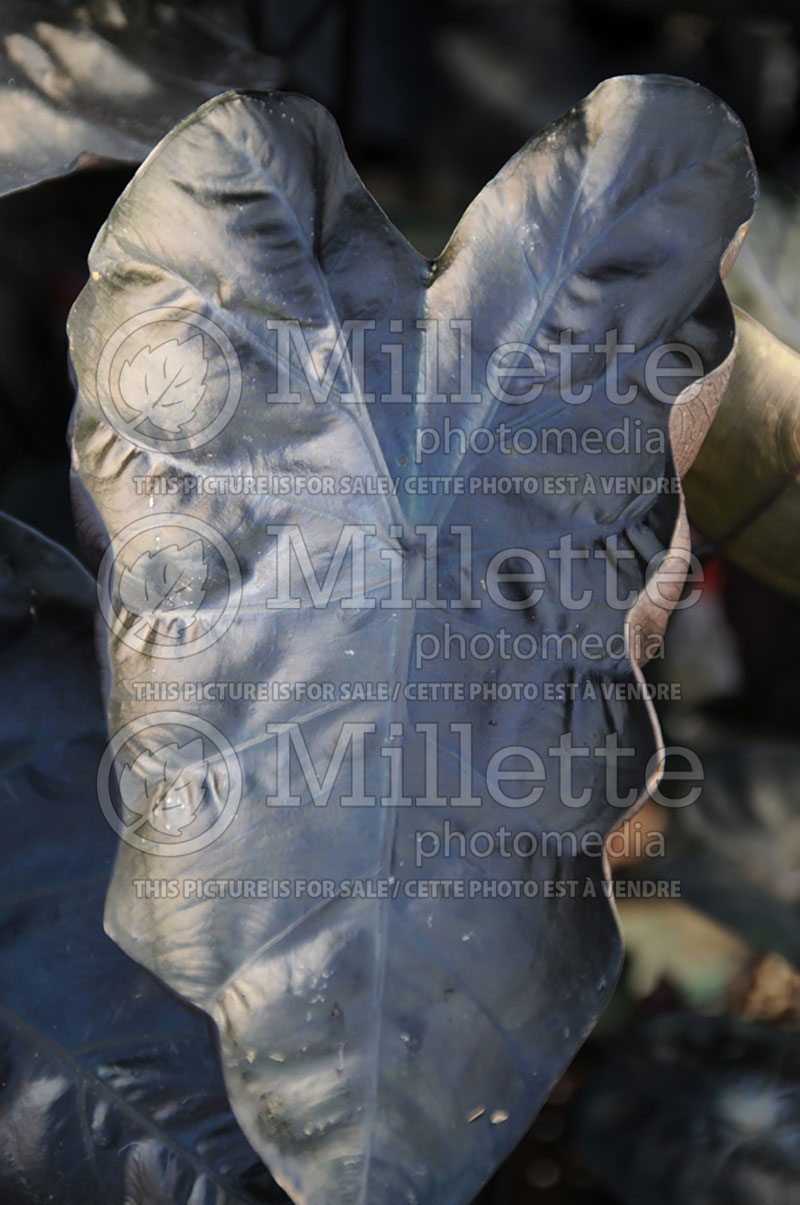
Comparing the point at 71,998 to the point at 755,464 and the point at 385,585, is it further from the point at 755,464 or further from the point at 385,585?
the point at 755,464

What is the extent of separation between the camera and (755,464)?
0.90 metres

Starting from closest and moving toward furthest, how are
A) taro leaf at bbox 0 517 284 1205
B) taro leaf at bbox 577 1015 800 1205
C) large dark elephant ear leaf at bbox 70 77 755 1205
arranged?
large dark elephant ear leaf at bbox 70 77 755 1205
taro leaf at bbox 0 517 284 1205
taro leaf at bbox 577 1015 800 1205

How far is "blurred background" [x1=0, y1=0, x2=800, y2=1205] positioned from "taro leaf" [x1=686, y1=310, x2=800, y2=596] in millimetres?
36

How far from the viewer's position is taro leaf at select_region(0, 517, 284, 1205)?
79cm

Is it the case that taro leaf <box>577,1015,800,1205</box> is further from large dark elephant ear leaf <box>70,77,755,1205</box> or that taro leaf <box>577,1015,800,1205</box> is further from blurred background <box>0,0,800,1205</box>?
large dark elephant ear leaf <box>70,77,755,1205</box>

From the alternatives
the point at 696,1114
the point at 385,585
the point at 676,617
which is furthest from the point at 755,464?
the point at 676,617

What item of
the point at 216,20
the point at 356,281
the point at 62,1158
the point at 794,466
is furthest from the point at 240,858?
the point at 216,20

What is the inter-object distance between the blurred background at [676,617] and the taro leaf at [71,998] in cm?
47

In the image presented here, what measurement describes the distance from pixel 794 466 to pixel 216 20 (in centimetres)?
71

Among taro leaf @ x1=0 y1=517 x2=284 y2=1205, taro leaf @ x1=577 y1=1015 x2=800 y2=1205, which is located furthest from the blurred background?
taro leaf @ x1=0 y1=517 x2=284 y2=1205

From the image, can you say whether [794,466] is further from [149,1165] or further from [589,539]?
[149,1165]

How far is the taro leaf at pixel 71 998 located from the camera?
0.79 meters

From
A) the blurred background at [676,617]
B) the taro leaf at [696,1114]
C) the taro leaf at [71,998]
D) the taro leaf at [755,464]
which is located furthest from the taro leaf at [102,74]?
the taro leaf at [696,1114]

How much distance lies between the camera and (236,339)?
77cm
